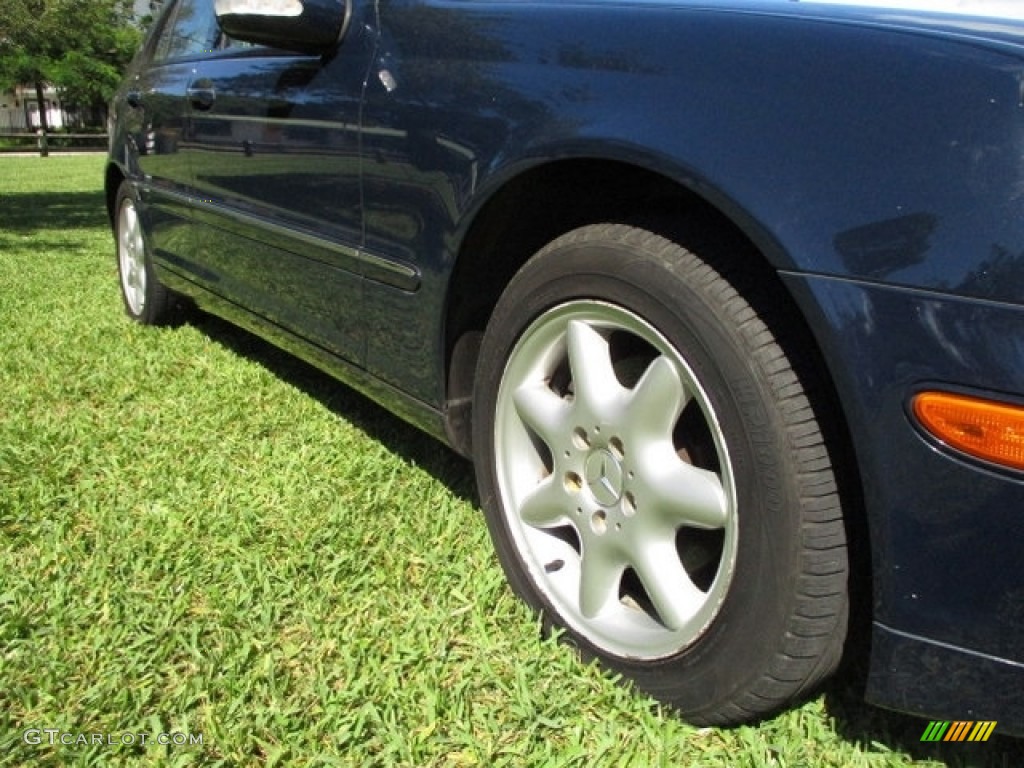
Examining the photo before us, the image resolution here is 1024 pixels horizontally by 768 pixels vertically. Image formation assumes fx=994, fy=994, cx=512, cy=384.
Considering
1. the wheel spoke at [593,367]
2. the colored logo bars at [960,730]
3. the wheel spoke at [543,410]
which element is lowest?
the colored logo bars at [960,730]

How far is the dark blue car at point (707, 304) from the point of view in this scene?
1302mm

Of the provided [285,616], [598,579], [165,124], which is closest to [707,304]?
[598,579]

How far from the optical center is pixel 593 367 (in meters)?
1.84

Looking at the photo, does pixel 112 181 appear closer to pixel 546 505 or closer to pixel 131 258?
pixel 131 258

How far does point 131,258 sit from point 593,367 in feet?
11.4

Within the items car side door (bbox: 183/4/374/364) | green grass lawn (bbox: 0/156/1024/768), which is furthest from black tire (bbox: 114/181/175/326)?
car side door (bbox: 183/4/374/364)

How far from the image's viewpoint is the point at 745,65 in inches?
58.9

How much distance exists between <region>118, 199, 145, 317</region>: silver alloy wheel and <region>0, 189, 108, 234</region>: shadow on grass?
521 cm

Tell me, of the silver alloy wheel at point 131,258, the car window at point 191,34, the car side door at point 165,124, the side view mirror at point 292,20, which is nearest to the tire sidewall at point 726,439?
the side view mirror at point 292,20

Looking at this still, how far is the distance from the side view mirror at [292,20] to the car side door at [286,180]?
5cm

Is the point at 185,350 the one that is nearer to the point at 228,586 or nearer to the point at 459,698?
the point at 228,586

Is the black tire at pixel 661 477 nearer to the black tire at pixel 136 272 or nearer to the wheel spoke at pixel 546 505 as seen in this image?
the wheel spoke at pixel 546 505

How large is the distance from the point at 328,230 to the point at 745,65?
132cm

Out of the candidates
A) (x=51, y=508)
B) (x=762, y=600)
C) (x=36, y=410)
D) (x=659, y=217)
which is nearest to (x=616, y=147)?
(x=659, y=217)
